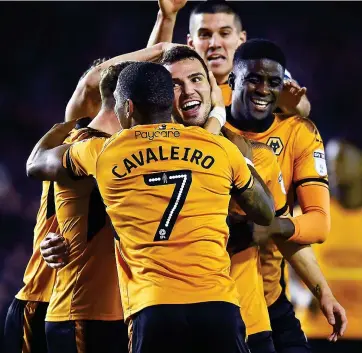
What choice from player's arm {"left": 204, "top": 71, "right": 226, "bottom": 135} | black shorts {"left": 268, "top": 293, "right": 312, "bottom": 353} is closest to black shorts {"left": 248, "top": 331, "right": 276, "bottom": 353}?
black shorts {"left": 268, "top": 293, "right": 312, "bottom": 353}

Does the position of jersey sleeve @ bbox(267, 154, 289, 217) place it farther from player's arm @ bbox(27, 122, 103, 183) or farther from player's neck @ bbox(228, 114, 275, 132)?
player's arm @ bbox(27, 122, 103, 183)

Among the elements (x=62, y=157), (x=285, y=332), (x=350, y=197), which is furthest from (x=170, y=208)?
(x=350, y=197)

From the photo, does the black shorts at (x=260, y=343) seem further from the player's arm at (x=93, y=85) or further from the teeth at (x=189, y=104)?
the player's arm at (x=93, y=85)

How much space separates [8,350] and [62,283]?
27.9 inches

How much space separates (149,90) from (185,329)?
918 millimetres

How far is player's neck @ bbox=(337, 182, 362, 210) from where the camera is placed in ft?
24.8

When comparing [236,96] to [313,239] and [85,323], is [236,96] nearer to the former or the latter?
[313,239]

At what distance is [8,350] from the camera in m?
4.27

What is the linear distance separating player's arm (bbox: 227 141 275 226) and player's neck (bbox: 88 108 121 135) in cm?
69

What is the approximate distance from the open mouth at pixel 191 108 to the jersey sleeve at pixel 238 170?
0.66 m

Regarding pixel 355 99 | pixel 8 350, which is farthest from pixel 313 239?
pixel 355 99

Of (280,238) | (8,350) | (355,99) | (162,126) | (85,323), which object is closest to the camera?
(162,126)

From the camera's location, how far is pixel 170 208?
3.11 meters

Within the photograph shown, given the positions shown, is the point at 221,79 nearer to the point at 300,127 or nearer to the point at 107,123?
the point at 300,127
